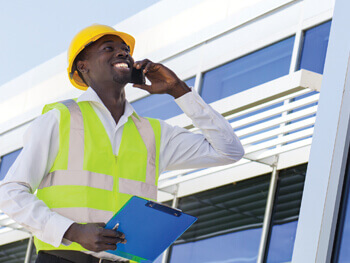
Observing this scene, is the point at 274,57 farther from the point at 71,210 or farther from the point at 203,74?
the point at 71,210

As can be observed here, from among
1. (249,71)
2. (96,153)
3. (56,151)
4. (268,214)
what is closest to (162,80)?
(96,153)

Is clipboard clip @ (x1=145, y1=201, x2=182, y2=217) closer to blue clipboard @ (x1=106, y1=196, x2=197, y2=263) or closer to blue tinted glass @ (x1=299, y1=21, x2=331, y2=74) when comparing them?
blue clipboard @ (x1=106, y1=196, x2=197, y2=263)

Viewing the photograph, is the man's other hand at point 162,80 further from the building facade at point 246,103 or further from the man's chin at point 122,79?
the building facade at point 246,103

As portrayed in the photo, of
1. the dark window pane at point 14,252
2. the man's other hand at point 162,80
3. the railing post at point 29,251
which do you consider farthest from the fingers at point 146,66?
the dark window pane at point 14,252

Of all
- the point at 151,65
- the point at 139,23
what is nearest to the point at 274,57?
the point at 139,23

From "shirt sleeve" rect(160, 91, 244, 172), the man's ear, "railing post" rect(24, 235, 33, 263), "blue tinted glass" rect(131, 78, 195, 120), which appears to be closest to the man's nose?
the man's ear

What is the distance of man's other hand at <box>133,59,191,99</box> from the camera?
3766 millimetres

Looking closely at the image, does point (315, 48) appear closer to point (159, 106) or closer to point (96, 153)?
point (159, 106)

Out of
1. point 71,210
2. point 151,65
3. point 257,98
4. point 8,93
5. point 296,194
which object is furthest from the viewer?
point 8,93

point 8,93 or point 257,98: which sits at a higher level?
point 8,93

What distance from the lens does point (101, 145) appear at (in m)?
3.52

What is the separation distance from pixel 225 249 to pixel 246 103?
184cm

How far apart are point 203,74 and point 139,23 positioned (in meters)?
1.87

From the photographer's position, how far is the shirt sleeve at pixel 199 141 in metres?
3.74
